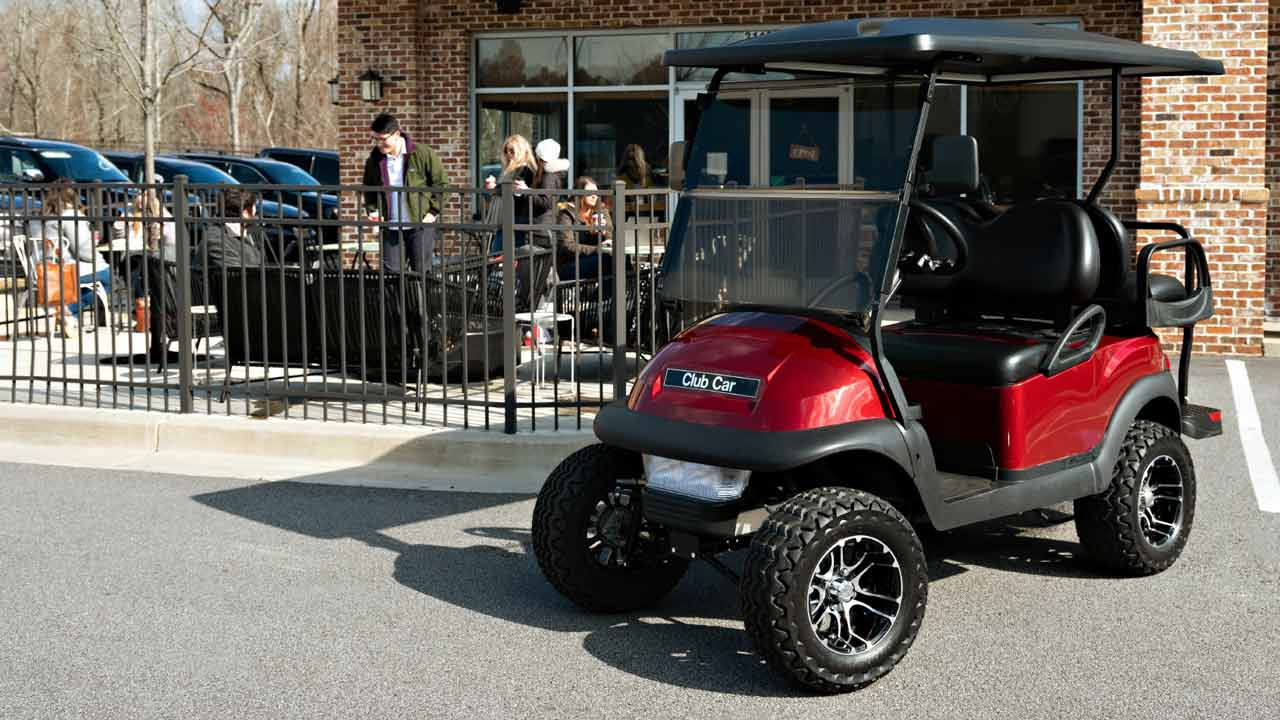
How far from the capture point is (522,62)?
16.6 m

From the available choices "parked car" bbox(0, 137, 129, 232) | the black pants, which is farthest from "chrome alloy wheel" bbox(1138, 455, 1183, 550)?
"parked car" bbox(0, 137, 129, 232)

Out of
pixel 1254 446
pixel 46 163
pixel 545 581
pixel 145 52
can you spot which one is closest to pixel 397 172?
pixel 545 581

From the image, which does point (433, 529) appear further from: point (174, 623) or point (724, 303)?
point (724, 303)

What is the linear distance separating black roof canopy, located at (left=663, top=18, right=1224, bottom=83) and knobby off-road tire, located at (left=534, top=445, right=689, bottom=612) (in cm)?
149

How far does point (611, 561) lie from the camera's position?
5.52 meters

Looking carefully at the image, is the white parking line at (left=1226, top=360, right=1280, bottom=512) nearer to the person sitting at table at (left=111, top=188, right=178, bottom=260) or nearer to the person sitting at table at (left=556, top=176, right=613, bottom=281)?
the person sitting at table at (left=556, top=176, right=613, bottom=281)

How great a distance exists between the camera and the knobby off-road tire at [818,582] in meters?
4.66

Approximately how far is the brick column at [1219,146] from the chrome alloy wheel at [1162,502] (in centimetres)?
709

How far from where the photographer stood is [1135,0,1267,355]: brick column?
41.7 feet

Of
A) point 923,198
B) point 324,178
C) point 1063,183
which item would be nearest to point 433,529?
point 923,198

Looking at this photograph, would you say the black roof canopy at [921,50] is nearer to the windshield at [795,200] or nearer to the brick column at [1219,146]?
the windshield at [795,200]

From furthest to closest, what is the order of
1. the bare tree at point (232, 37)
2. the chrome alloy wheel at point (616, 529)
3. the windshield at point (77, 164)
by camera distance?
the bare tree at point (232, 37), the windshield at point (77, 164), the chrome alloy wheel at point (616, 529)

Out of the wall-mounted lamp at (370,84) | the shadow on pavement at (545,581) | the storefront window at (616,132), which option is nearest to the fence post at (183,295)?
the shadow on pavement at (545,581)

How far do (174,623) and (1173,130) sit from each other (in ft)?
32.5
